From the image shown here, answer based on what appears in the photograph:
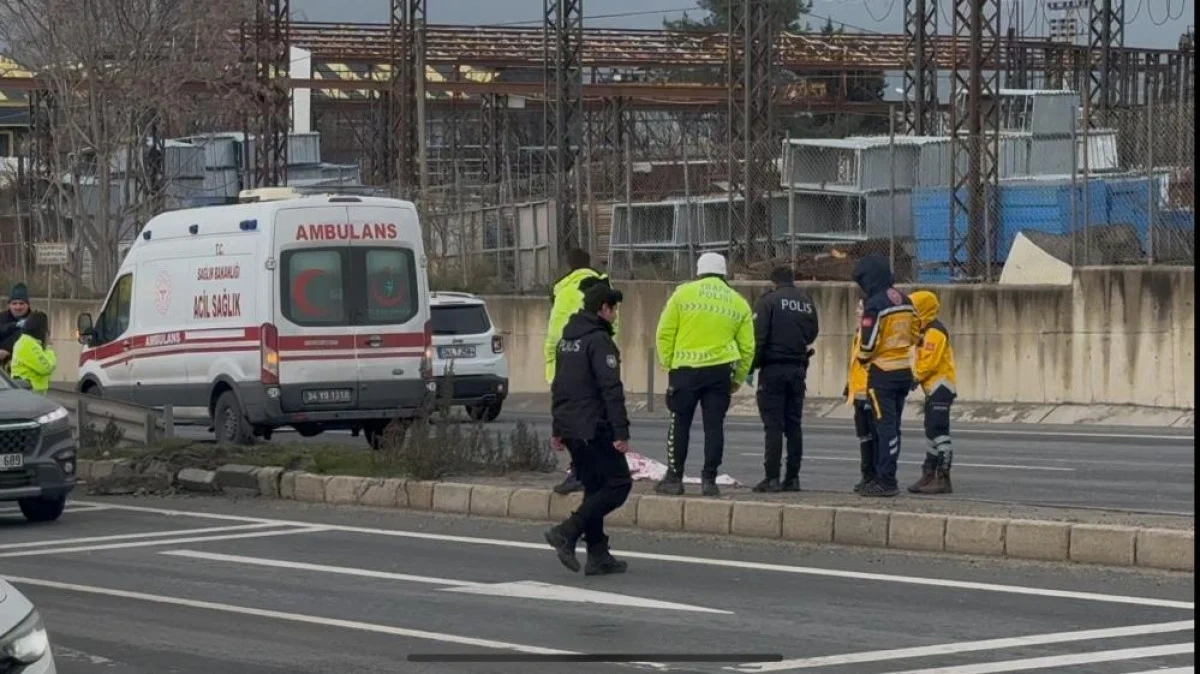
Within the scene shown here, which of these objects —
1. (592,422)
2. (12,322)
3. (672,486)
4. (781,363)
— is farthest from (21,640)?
(12,322)

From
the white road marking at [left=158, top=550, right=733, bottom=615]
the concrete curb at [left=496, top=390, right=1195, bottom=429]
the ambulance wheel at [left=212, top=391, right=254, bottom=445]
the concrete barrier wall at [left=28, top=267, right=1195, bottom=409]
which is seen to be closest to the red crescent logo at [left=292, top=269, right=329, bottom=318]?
the ambulance wheel at [left=212, top=391, right=254, bottom=445]

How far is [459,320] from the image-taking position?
89.6 ft

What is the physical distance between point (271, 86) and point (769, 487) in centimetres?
3020

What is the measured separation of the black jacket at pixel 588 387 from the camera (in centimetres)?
1188

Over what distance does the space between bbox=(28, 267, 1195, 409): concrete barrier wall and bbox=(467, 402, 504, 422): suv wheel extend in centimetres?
564

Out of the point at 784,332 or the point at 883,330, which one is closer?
the point at 883,330

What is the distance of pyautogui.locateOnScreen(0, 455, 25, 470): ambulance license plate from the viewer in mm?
15648

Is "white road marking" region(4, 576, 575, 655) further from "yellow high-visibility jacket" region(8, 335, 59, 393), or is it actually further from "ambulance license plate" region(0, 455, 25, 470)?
"yellow high-visibility jacket" region(8, 335, 59, 393)

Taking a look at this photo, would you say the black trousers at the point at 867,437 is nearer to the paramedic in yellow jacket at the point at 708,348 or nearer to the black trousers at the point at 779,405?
the black trousers at the point at 779,405

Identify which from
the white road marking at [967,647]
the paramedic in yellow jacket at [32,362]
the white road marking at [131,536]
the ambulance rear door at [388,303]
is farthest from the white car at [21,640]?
the ambulance rear door at [388,303]

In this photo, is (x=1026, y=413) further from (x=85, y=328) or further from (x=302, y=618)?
(x=302, y=618)

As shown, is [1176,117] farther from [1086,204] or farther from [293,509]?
[293,509]

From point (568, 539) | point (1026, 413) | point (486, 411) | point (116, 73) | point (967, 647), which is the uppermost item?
point (116, 73)

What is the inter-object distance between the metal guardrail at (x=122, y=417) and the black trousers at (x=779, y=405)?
23.6 ft
